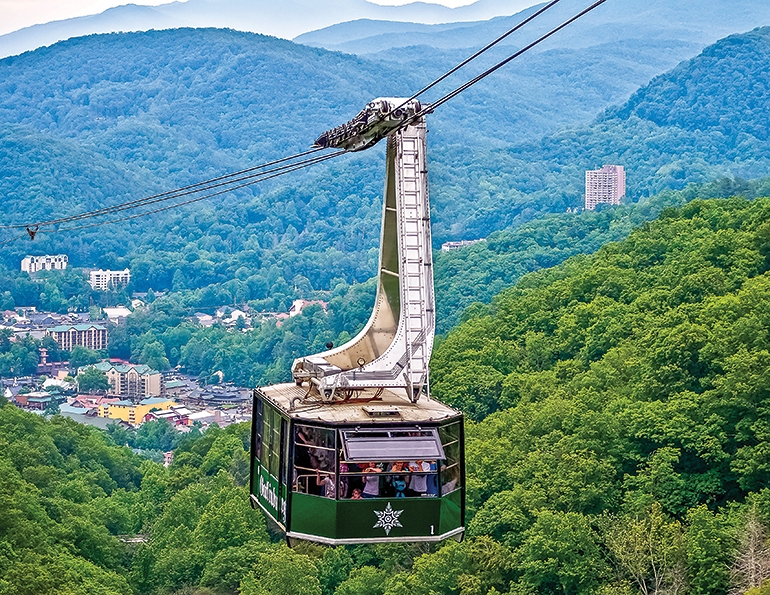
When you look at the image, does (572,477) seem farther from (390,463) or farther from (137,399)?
(137,399)

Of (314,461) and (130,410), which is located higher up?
(314,461)

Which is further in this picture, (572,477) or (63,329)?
(63,329)

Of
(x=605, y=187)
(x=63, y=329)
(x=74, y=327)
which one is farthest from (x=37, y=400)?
(x=605, y=187)

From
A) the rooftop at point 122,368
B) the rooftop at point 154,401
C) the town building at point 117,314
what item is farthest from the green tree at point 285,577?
the town building at point 117,314

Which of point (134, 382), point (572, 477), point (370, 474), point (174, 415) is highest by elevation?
point (370, 474)

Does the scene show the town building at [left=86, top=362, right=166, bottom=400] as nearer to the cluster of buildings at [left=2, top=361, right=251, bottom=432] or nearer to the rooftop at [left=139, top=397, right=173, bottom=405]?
the cluster of buildings at [left=2, top=361, right=251, bottom=432]
